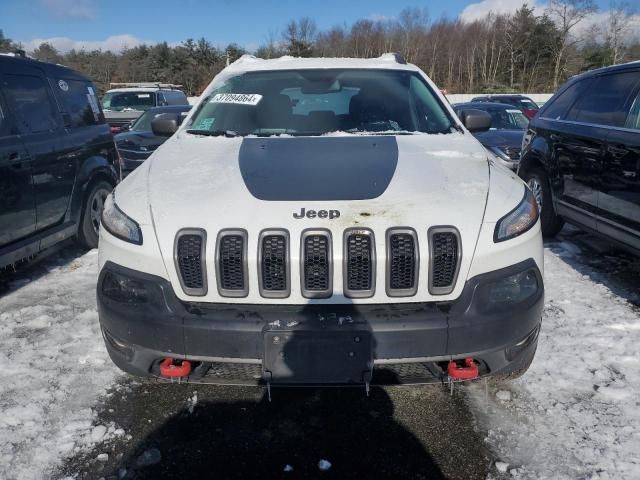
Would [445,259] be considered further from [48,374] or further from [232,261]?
[48,374]

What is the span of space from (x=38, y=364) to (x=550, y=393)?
3015 mm

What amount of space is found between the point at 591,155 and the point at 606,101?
569 millimetres

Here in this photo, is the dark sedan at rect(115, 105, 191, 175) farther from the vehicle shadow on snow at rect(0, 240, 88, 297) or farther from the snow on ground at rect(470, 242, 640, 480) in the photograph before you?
the snow on ground at rect(470, 242, 640, 480)

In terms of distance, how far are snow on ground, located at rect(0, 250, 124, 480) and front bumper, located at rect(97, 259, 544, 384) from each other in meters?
0.62

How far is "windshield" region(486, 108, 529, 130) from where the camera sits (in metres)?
10.7

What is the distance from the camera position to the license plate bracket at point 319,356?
2088 millimetres

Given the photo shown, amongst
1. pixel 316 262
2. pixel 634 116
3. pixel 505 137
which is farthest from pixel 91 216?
pixel 505 137

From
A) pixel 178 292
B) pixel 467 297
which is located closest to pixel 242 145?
pixel 178 292

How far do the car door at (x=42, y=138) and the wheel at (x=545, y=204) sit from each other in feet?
15.8

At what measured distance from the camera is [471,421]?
2588 millimetres

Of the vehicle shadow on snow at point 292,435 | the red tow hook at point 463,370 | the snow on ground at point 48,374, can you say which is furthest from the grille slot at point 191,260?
the red tow hook at point 463,370

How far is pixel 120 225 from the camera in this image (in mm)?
2406

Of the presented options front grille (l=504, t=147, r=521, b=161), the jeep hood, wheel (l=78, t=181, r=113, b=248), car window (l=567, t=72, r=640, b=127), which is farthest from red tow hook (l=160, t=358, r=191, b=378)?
front grille (l=504, t=147, r=521, b=161)

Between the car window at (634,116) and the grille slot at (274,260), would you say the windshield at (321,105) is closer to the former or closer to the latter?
the grille slot at (274,260)
